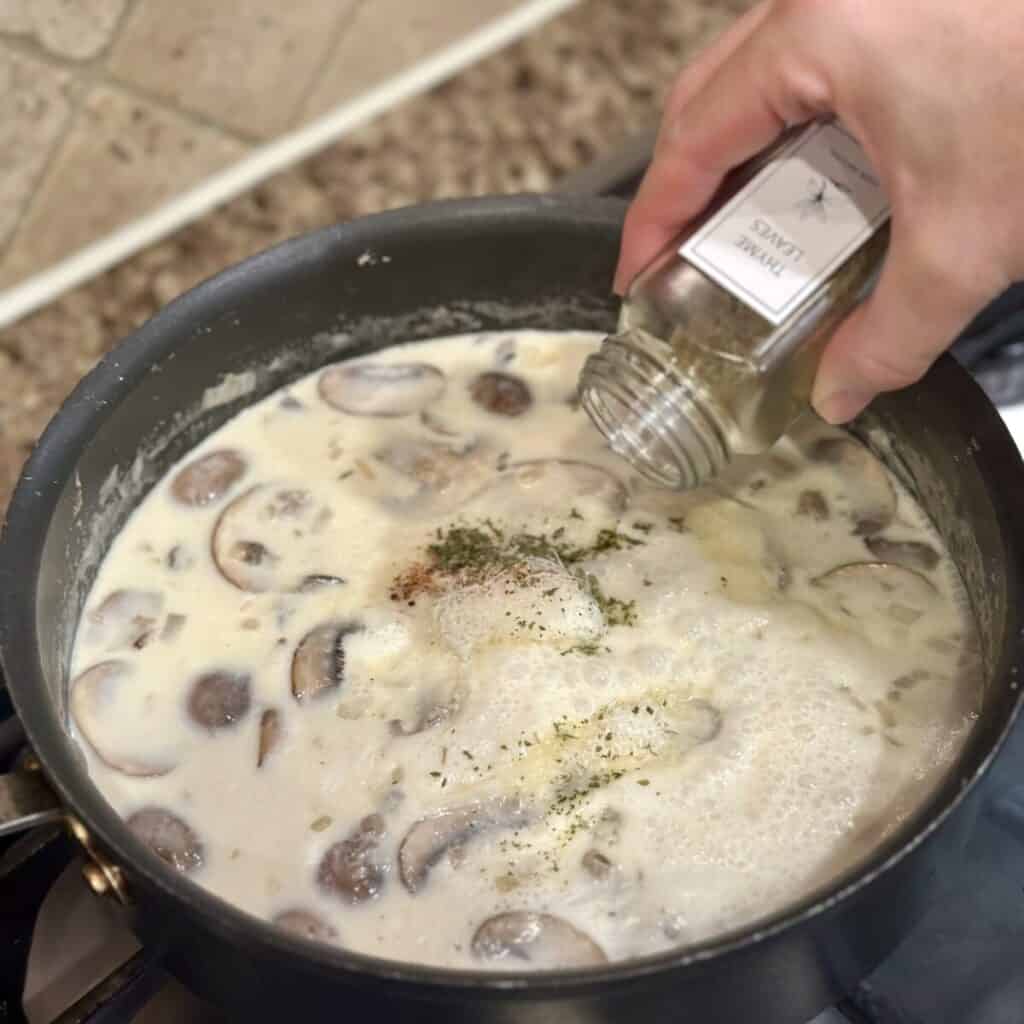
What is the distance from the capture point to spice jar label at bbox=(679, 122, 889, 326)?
2.85ft

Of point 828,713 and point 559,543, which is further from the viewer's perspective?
point 559,543

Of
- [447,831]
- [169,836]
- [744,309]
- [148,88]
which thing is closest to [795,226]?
[744,309]

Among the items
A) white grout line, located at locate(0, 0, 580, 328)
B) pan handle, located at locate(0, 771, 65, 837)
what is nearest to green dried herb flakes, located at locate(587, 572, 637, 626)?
pan handle, located at locate(0, 771, 65, 837)

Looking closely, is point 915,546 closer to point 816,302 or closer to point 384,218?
point 816,302

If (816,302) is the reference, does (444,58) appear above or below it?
below

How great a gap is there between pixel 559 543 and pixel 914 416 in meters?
0.27

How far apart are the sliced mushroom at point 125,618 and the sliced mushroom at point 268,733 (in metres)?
0.12

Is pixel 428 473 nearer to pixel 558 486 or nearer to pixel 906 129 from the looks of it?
pixel 558 486

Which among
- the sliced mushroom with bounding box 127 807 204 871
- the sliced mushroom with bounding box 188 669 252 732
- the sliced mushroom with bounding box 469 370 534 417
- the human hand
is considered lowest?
the sliced mushroom with bounding box 127 807 204 871

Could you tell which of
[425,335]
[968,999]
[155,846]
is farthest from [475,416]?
[968,999]

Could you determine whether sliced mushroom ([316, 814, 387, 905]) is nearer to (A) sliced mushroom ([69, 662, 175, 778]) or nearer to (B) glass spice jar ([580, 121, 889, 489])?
(A) sliced mushroom ([69, 662, 175, 778])

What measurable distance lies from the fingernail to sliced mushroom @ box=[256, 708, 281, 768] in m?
0.40

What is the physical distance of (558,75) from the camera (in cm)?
170

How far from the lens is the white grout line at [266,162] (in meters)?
1.54
